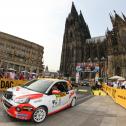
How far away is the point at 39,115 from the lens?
905 cm

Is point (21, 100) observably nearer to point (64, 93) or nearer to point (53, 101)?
point (53, 101)

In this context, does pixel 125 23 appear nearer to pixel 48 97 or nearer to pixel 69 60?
pixel 69 60

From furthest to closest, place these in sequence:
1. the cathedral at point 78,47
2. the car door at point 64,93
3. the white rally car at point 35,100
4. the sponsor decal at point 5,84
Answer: the cathedral at point 78,47
the sponsor decal at point 5,84
the car door at point 64,93
the white rally car at point 35,100

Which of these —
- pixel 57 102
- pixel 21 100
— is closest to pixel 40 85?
pixel 57 102

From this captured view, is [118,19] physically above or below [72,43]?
above

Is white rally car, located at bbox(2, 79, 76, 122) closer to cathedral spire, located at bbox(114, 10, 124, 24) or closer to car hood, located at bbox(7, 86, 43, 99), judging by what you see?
car hood, located at bbox(7, 86, 43, 99)

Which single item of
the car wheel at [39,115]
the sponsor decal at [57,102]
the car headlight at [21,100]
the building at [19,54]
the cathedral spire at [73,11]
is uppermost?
the cathedral spire at [73,11]

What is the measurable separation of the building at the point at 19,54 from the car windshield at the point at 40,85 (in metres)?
69.0

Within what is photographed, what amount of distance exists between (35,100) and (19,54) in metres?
82.7

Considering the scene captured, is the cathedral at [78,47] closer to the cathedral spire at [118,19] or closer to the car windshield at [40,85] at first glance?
the cathedral spire at [118,19]

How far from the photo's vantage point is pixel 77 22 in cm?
11844

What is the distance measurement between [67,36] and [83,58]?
13.6 metres

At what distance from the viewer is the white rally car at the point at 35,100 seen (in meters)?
8.60

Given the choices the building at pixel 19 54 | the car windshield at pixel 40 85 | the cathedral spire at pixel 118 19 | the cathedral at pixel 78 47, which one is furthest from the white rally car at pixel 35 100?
the cathedral at pixel 78 47
